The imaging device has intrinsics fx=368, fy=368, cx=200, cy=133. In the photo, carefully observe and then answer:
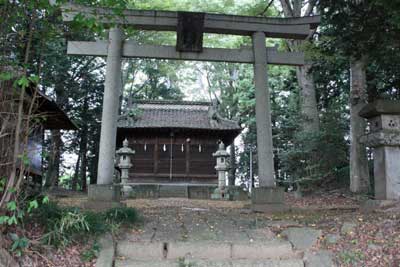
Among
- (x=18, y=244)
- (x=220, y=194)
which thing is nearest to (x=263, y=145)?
(x=18, y=244)

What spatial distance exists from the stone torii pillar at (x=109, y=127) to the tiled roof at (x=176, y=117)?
923 cm

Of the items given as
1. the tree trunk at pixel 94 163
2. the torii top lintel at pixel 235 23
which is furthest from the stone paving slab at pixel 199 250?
the tree trunk at pixel 94 163

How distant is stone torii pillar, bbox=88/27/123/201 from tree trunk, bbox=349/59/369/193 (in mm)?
7633

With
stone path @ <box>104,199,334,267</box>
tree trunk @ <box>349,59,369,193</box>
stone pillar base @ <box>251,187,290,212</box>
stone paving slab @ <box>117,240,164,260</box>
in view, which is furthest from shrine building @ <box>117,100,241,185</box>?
stone paving slab @ <box>117,240,164,260</box>

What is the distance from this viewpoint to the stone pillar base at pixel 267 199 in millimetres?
7551

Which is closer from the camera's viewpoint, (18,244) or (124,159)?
(18,244)

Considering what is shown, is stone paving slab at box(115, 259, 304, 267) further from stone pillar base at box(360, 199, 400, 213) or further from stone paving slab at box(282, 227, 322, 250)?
stone pillar base at box(360, 199, 400, 213)

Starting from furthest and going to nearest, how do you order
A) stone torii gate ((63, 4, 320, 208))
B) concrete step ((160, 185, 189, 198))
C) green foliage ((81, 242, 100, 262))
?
concrete step ((160, 185, 189, 198))
stone torii gate ((63, 4, 320, 208))
green foliage ((81, 242, 100, 262))

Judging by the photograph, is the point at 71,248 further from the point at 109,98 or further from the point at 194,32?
the point at 194,32

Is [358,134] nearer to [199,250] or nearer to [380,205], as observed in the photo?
[380,205]

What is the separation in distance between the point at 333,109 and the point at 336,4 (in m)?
7.05

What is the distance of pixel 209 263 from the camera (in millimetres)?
4547

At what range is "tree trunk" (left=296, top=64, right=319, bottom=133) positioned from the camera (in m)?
14.5

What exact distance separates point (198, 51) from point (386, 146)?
4.35 meters
